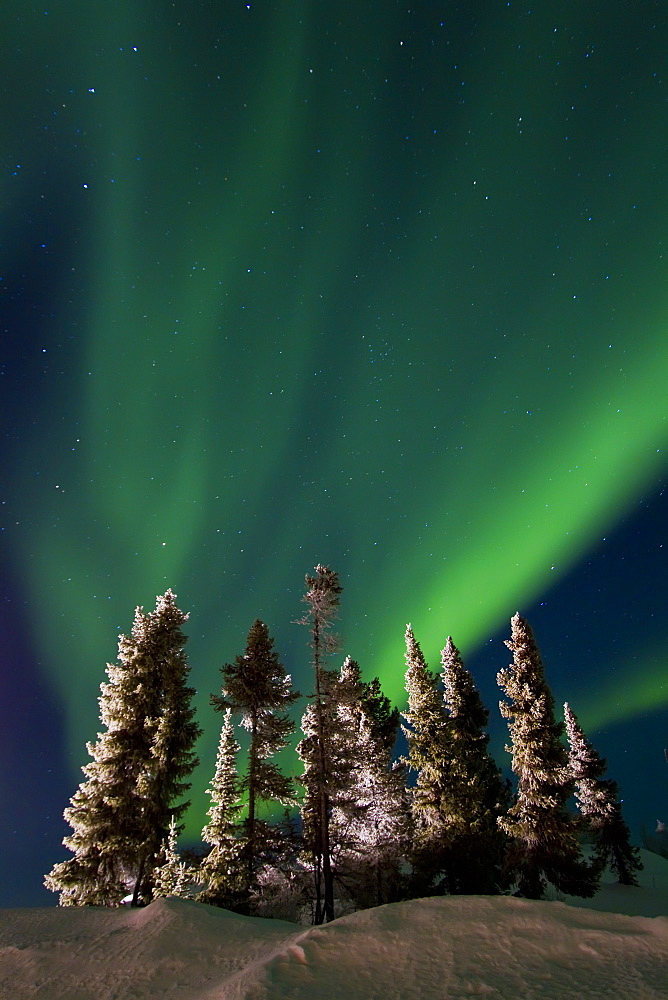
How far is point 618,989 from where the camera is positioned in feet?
14.5

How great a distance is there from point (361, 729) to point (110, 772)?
44.5 ft

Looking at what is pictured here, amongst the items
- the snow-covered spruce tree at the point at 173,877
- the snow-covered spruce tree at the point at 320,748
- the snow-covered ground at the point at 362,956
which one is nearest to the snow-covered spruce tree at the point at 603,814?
the snow-covered spruce tree at the point at 320,748

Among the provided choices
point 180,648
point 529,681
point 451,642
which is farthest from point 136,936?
point 451,642

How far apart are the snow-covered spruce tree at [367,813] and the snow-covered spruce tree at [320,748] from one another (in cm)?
67

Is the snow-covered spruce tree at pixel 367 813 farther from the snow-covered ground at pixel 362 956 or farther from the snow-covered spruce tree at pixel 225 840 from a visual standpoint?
the snow-covered ground at pixel 362 956

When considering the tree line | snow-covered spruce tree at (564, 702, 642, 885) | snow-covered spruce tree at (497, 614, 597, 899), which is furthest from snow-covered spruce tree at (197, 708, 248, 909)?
snow-covered spruce tree at (564, 702, 642, 885)

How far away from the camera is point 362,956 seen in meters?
5.74

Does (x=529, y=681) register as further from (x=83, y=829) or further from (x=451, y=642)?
(x=83, y=829)

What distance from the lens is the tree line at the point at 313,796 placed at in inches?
664

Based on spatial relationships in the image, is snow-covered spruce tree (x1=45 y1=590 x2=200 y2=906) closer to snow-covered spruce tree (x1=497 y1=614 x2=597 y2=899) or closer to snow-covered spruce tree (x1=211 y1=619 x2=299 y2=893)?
snow-covered spruce tree (x1=211 y1=619 x2=299 y2=893)

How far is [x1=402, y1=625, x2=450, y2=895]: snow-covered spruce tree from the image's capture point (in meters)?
21.4

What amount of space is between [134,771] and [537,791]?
17.0m

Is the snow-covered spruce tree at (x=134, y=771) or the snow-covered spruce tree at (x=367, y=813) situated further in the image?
the snow-covered spruce tree at (x=367, y=813)

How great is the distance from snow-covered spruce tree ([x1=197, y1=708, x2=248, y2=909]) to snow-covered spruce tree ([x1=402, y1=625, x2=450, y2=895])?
29.2 feet
